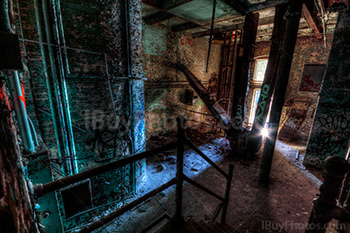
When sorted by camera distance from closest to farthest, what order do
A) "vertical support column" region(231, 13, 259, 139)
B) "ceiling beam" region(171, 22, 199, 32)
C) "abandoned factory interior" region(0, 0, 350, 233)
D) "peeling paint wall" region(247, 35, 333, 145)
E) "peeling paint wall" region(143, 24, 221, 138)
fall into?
"abandoned factory interior" region(0, 0, 350, 233) < "vertical support column" region(231, 13, 259, 139) < "ceiling beam" region(171, 22, 199, 32) < "peeling paint wall" region(143, 24, 221, 138) < "peeling paint wall" region(247, 35, 333, 145)

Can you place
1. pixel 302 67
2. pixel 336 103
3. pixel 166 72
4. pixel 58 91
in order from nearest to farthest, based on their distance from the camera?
pixel 58 91
pixel 336 103
pixel 166 72
pixel 302 67

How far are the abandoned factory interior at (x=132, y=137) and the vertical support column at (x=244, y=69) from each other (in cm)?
4

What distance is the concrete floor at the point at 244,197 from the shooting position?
11.2ft

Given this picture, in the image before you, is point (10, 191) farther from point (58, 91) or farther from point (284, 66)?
point (284, 66)

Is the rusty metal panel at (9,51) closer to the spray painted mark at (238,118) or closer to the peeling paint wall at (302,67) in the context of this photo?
the spray painted mark at (238,118)

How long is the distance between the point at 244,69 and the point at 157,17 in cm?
396

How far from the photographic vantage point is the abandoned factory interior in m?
1.38

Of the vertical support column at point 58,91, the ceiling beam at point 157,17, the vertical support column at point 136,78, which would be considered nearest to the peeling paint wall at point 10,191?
the vertical support column at point 58,91

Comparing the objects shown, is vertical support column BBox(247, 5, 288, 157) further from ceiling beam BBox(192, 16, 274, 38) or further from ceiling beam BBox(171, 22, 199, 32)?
ceiling beam BBox(171, 22, 199, 32)

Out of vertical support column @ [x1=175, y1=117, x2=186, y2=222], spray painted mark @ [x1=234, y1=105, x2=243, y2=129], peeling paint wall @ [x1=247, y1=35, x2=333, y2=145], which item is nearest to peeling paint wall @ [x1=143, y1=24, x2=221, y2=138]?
spray painted mark @ [x1=234, y1=105, x2=243, y2=129]

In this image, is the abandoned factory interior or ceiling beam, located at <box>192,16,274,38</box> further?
ceiling beam, located at <box>192,16,274,38</box>

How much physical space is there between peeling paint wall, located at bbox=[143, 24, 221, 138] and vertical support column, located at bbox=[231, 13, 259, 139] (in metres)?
2.20

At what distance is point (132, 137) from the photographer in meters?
3.96

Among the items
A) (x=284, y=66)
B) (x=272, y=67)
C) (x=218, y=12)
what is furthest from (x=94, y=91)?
(x=272, y=67)
